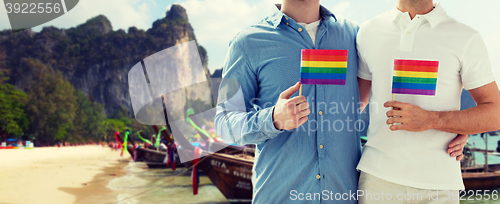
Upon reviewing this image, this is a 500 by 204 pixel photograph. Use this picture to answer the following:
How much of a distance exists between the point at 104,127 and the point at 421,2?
30.5 metres

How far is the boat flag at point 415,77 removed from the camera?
0.87 metres

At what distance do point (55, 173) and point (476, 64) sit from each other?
936 inches

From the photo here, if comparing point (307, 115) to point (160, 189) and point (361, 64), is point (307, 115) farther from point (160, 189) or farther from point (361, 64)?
point (160, 189)

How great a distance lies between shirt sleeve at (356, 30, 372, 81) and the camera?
1035 millimetres

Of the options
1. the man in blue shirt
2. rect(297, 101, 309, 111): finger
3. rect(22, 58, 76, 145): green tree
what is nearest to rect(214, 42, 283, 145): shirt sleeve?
the man in blue shirt

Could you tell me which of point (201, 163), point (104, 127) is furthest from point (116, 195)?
point (104, 127)

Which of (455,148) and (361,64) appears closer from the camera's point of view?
(455,148)

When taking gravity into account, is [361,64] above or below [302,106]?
above

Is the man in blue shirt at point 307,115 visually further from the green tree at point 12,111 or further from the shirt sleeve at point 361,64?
the green tree at point 12,111

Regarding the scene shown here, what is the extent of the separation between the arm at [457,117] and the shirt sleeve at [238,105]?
1.13 feet

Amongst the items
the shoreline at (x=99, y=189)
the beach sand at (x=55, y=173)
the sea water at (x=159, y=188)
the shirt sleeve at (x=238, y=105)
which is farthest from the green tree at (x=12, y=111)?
the shirt sleeve at (x=238, y=105)

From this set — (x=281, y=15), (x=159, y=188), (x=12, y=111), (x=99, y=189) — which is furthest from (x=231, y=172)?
(x=12, y=111)

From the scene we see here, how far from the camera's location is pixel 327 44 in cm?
102

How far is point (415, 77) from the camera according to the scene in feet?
2.87
